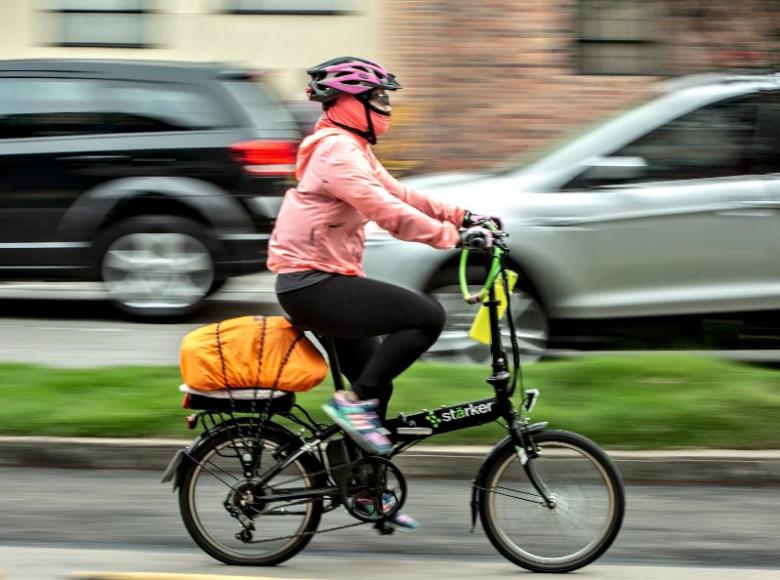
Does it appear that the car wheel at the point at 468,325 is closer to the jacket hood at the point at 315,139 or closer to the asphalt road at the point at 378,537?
the asphalt road at the point at 378,537

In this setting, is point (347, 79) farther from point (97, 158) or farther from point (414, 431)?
point (97, 158)

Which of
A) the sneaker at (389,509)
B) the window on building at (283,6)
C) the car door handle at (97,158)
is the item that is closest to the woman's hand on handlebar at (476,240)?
the sneaker at (389,509)

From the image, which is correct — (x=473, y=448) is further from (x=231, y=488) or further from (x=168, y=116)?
(x=168, y=116)

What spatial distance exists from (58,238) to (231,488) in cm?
562

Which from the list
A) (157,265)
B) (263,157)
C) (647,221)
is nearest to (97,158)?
(157,265)

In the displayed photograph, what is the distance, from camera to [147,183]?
1034cm

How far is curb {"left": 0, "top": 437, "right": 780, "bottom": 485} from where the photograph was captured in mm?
6273

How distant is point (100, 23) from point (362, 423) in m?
12.5

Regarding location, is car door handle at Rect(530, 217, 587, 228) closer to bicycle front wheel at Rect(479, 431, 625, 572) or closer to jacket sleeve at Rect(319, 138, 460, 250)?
bicycle front wheel at Rect(479, 431, 625, 572)

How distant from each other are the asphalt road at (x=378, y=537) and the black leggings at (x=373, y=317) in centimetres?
71

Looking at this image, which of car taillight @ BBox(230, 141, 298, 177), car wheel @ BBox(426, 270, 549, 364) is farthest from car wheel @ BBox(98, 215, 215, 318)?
car wheel @ BBox(426, 270, 549, 364)

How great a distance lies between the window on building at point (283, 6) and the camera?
16.2 m

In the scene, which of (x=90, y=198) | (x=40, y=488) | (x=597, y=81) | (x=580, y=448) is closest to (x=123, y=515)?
(x=40, y=488)

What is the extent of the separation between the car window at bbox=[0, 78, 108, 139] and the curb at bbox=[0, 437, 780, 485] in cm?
437
